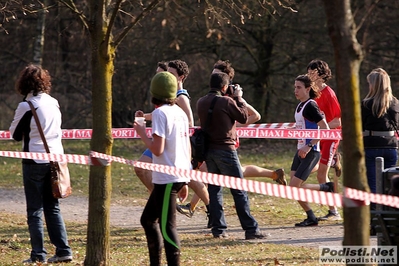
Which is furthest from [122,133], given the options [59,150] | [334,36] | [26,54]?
[26,54]

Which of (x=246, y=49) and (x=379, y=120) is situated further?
(x=246, y=49)

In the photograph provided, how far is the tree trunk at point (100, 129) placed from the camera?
6762 mm

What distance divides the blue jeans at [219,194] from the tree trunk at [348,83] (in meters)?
4.25

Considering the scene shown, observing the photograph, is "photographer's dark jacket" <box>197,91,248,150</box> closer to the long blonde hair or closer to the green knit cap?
the long blonde hair

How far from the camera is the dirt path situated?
9.28 metres

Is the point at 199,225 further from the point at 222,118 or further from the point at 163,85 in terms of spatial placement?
the point at 163,85

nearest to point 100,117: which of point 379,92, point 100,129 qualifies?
point 100,129

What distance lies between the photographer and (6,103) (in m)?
26.8

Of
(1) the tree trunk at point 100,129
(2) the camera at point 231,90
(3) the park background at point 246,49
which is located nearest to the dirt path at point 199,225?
(2) the camera at point 231,90

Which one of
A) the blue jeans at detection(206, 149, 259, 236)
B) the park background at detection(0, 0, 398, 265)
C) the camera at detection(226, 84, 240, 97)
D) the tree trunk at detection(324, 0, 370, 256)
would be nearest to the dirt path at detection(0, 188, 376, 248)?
the blue jeans at detection(206, 149, 259, 236)

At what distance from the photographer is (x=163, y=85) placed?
6656 millimetres

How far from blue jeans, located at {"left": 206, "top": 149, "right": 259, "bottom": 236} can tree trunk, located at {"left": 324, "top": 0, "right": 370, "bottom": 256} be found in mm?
4253

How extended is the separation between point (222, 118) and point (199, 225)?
209cm

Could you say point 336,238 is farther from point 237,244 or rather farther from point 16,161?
point 16,161
